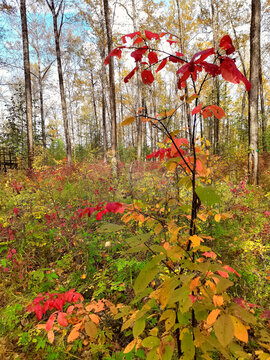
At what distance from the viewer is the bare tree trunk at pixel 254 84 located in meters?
5.21

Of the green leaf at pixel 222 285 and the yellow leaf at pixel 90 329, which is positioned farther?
the yellow leaf at pixel 90 329

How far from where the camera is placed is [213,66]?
2.57 feet

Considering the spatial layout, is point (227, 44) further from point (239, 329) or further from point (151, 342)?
point (151, 342)

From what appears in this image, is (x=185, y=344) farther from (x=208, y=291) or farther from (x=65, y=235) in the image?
(x=65, y=235)

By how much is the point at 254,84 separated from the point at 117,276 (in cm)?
631

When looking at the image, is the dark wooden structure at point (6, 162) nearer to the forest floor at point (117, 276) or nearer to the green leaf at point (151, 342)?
the forest floor at point (117, 276)

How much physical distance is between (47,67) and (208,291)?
20.8 metres

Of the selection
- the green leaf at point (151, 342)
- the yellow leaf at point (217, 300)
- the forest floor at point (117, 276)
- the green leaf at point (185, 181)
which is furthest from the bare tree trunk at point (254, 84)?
the green leaf at point (151, 342)

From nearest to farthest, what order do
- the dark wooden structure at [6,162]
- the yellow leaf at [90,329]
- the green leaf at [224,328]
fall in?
the green leaf at [224,328]
the yellow leaf at [90,329]
the dark wooden structure at [6,162]

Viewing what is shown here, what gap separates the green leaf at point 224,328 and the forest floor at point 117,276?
0.20 feet

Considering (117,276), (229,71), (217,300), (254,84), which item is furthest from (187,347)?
(254,84)

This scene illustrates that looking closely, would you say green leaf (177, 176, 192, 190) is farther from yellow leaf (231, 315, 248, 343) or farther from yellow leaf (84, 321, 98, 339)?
yellow leaf (84, 321, 98, 339)

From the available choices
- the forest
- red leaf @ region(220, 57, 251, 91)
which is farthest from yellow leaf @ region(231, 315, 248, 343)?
red leaf @ region(220, 57, 251, 91)

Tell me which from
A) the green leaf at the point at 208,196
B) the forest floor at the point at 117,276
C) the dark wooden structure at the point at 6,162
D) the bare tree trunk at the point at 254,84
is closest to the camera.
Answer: the green leaf at the point at 208,196
